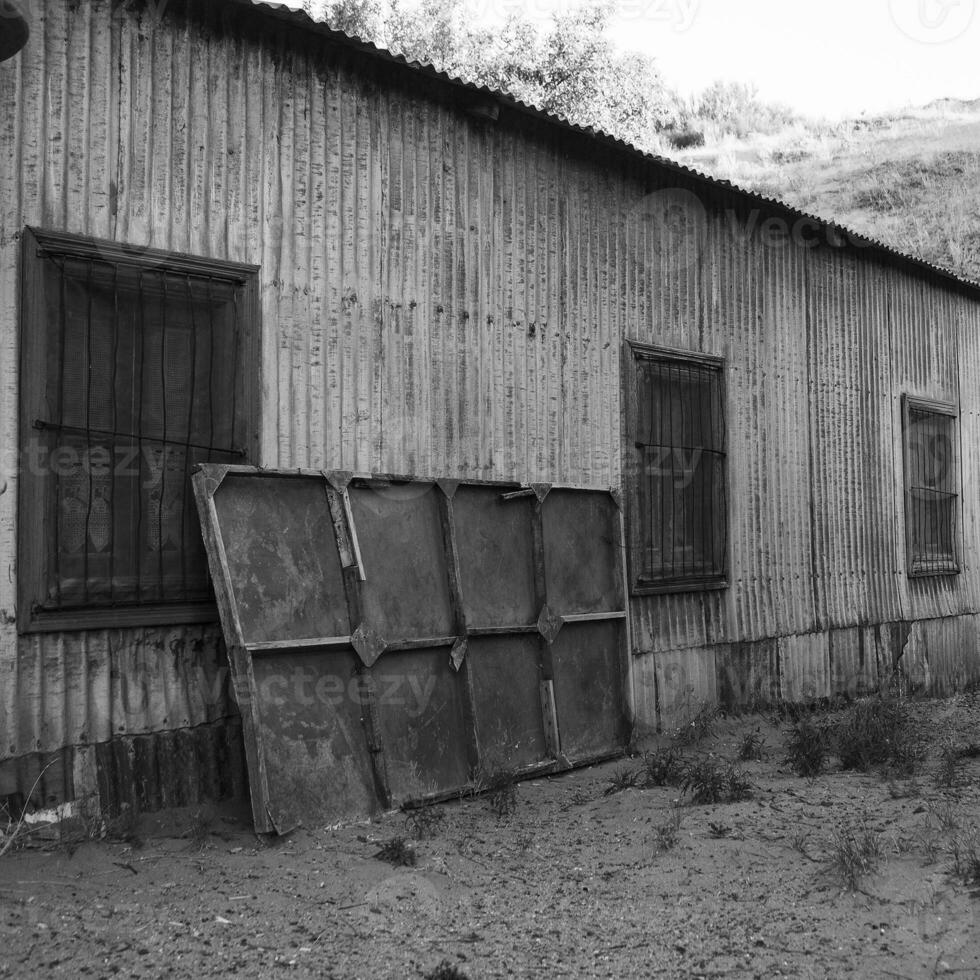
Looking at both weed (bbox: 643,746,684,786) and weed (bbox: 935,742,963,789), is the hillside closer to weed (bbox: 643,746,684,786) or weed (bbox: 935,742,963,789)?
weed (bbox: 935,742,963,789)

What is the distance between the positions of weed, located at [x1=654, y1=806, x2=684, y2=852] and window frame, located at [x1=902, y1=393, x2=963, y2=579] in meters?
6.54

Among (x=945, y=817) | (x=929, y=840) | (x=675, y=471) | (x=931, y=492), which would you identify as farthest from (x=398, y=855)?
(x=931, y=492)

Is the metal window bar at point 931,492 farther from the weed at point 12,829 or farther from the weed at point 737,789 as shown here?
the weed at point 12,829

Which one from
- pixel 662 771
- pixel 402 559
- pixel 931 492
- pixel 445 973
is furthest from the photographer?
pixel 931 492

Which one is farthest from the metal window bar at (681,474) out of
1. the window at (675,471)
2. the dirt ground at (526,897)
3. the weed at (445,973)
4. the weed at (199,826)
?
the weed at (445,973)

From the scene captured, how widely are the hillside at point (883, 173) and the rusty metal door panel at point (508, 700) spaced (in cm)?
2576

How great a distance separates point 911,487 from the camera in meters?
11.1

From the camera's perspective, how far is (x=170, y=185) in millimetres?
5242

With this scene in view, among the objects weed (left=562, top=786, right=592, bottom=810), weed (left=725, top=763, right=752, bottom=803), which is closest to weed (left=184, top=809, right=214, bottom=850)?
weed (left=562, top=786, right=592, bottom=810)

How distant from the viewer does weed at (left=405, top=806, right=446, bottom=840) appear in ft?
16.9

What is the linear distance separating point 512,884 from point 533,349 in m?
3.60

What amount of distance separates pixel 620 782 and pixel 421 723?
127 centimetres

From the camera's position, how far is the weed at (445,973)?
11.6 ft

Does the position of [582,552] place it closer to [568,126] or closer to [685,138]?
[568,126]
